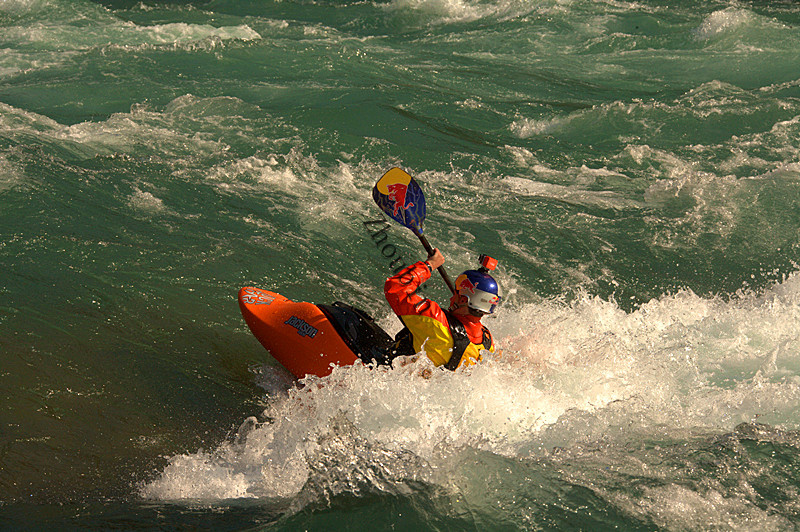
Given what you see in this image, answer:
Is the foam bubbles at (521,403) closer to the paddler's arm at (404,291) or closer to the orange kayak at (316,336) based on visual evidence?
the orange kayak at (316,336)

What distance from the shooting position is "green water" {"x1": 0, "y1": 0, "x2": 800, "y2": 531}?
14.2 ft

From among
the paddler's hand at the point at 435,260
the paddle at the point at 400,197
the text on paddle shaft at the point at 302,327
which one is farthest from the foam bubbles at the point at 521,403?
the paddle at the point at 400,197

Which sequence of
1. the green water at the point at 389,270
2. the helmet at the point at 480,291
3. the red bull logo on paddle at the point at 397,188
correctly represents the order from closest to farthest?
1. the green water at the point at 389,270
2. the helmet at the point at 480,291
3. the red bull logo on paddle at the point at 397,188

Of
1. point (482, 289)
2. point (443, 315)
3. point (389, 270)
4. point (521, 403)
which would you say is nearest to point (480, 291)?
point (482, 289)

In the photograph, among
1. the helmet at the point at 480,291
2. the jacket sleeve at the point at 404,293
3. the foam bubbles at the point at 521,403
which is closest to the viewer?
the foam bubbles at the point at 521,403

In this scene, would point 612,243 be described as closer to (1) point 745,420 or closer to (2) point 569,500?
(1) point 745,420

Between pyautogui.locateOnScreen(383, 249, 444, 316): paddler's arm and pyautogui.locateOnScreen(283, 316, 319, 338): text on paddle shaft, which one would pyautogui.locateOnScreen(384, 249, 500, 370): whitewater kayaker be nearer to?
pyautogui.locateOnScreen(383, 249, 444, 316): paddler's arm

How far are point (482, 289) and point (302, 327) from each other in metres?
1.35

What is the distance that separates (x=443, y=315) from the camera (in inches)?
197

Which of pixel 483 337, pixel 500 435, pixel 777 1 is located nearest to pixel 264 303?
pixel 483 337

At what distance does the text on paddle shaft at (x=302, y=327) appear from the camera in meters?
5.35

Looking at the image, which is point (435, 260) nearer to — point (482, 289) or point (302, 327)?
point (482, 289)

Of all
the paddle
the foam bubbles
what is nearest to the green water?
the foam bubbles

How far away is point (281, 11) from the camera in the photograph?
52.3 feet
